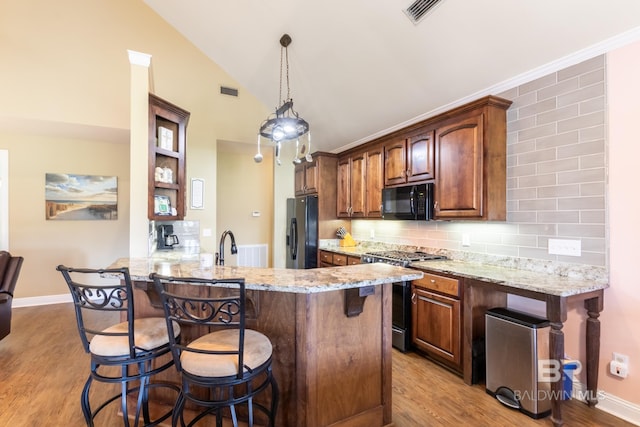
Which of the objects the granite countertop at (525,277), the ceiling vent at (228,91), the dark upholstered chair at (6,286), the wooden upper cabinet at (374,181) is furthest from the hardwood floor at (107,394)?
the ceiling vent at (228,91)

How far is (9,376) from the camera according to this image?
263cm

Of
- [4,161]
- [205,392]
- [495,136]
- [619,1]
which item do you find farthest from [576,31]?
[4,161]

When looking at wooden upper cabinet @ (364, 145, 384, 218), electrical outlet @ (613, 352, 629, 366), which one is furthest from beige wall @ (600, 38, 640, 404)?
wooden upper cabinet @ (364, 145, 384, 218)

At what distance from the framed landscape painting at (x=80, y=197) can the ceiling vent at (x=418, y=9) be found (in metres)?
4.82

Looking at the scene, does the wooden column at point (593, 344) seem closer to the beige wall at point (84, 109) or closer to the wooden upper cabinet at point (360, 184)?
the wooden upper cabinet at point (360, 184)

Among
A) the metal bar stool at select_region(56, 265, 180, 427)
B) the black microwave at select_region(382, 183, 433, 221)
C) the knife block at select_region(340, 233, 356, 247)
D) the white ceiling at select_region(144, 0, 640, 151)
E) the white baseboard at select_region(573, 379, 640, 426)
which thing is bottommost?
the white baseboard at select_region(573, 379, 640, 426)

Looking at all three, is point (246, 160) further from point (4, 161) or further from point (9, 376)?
point (9, 376)

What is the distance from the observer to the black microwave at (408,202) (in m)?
3.20

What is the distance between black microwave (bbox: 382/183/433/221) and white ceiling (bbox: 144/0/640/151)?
92cm

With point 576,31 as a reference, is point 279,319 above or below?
below

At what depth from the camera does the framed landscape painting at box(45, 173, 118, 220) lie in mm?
4660

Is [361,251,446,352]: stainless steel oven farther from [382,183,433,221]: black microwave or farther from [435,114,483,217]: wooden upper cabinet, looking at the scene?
[435,114,483,217]: wooden upper cabinet

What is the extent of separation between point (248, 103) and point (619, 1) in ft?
14.4

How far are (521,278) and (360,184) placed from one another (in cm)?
242
